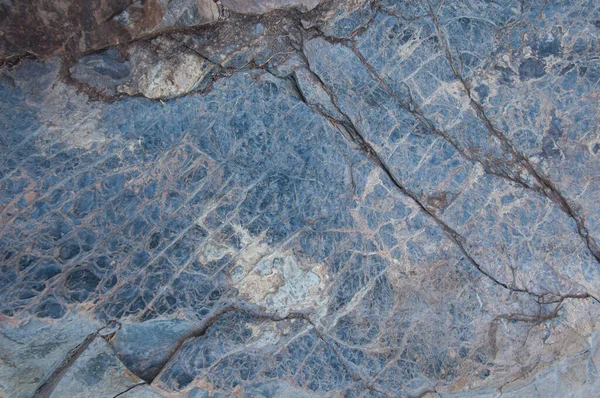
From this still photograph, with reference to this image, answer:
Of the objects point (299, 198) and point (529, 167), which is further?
point (529, 167)

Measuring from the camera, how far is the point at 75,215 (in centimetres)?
195

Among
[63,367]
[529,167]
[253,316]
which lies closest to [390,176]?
[529,167]

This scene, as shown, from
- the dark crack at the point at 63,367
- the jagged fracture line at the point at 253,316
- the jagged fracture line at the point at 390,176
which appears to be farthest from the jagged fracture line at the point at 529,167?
the dark crack at the point at 63,367

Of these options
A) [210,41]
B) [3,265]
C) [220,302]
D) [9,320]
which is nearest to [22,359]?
[9,320]

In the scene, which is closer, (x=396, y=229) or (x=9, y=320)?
(x=9, y=320)

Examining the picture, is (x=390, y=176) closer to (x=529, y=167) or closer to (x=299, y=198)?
(x=299, y=198)

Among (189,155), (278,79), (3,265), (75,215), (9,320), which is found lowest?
(9,320)

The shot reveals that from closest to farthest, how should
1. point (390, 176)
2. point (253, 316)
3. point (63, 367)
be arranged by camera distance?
1. point (63, 367)
2. point (253, 316)
3. point (390, 176)

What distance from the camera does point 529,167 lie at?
2205 millimetres

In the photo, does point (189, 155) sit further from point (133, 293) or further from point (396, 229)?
point (396, 229)

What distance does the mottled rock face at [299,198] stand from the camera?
6.31ft

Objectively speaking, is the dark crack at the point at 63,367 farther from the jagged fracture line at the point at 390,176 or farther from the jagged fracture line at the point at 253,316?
the jagged fracture line at the point at 390,176

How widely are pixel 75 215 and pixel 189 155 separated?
48cm

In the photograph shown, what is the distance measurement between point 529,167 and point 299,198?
3.29ft
